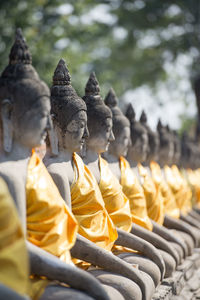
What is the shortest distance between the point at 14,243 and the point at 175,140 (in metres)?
6.58

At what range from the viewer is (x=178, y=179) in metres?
8.56

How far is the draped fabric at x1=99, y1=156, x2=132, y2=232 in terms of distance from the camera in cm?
489

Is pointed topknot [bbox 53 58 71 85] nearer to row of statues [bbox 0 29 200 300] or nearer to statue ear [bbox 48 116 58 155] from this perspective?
row of statues [bbox 0 29 200 300]

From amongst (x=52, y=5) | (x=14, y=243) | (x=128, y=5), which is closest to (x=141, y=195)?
(x=14, y=243)

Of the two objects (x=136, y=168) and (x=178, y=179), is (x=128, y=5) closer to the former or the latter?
(x=178, y=179)

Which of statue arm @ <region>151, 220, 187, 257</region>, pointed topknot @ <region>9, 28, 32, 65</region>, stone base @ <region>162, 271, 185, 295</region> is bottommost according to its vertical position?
stone base @ <region>162, 271, 185, 295</region>

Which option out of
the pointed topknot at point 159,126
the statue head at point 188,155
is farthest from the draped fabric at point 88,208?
the statue head at point 188,155

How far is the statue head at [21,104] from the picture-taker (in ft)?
11.3

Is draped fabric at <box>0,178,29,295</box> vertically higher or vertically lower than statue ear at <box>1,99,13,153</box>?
lower

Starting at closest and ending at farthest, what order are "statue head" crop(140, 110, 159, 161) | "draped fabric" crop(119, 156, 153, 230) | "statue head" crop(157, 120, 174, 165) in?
"draped fabric" crop(119, 156, 153, 230) → "statue head" crop(140, 110, 159, 161) → "statue head" crop(157, 120, 174, 165)

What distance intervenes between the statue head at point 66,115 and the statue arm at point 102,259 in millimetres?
795

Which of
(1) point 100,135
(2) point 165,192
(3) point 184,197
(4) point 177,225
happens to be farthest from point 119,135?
(3) point 184,197

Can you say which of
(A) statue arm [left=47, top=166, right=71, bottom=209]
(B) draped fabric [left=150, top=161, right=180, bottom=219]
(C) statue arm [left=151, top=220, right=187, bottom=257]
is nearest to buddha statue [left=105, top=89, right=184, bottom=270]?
(C) statue arm [left=151, top=220, right=187, bottom=257]

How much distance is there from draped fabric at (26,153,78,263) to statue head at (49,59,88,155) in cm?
78
